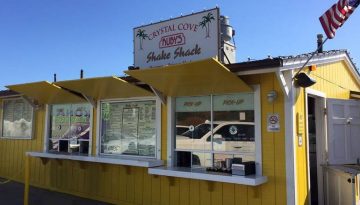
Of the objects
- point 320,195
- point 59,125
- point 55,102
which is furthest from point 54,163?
point 320,195

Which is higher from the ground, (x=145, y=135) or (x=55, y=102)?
(x=55, y=102)

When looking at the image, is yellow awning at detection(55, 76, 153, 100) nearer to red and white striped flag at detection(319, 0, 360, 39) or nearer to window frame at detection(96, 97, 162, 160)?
window frame at detection(96, 97, 162, 160)

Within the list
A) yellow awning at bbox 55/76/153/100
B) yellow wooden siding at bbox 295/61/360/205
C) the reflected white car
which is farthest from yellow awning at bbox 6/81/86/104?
yellow wooden siding at bbox 295/61/360/205

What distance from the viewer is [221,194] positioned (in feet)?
19.9

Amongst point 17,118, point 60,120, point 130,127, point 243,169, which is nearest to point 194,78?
point 243,169

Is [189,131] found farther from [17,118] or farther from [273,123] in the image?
[17,118]

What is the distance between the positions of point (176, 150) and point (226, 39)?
119 inches

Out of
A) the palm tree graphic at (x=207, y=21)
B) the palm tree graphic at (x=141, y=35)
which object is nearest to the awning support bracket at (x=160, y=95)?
the palm tree graphic at (x=207, y=21)

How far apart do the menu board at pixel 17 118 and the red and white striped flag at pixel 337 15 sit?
8296 millimetres

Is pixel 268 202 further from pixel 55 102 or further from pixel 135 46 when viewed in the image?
pixel 55 102

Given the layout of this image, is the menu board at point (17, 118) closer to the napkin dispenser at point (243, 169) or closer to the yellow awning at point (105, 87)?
the yellow awning at point (105, 87)

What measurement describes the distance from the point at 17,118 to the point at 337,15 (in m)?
9.32

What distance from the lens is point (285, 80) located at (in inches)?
218

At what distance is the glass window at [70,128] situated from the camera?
858 centimetres
